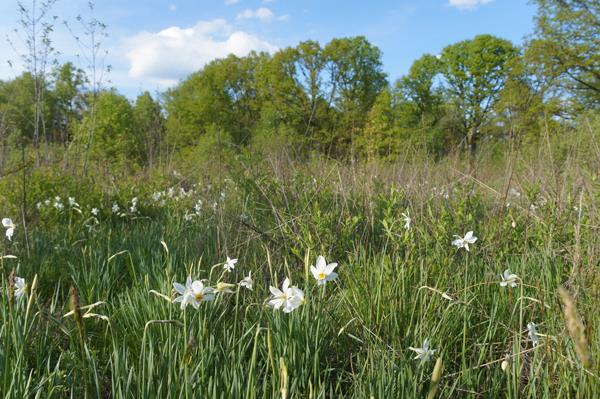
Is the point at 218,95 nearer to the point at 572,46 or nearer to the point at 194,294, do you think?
the point at 572,46

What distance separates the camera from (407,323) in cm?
200

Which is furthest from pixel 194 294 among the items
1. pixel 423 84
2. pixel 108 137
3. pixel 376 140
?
pixel 423 84

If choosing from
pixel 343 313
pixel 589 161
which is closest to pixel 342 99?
Result: pixel 589 161

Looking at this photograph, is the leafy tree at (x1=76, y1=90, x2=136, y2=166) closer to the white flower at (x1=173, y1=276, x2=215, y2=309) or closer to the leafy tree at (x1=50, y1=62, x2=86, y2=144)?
the leafy tree at (x1=50, y1=62, x2=86, y2=144)

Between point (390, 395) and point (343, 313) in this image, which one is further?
point (343, 313)

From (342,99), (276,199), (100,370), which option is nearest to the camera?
(100,370)

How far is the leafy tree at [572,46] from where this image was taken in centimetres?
2061

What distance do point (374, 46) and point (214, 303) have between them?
123 ft

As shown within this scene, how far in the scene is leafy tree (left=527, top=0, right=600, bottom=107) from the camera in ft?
67.6

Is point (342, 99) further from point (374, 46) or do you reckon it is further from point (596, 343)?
point (596, 343)

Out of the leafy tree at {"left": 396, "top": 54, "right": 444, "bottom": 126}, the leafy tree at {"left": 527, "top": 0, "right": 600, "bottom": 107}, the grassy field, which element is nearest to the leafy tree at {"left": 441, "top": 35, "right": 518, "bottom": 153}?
the leafy tree at {"left": 396, "top": 54, "right": 444, "bottom": 126}

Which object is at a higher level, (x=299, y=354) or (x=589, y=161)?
(x=589, y=161)

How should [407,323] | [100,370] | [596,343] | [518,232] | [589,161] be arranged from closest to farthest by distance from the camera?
[596,343] → [100,370] → [407,323] → [518,232] → [589,161]

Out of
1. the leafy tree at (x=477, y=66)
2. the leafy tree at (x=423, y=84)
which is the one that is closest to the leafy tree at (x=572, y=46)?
Answer: the leafy tree at (x=423, y=84)
